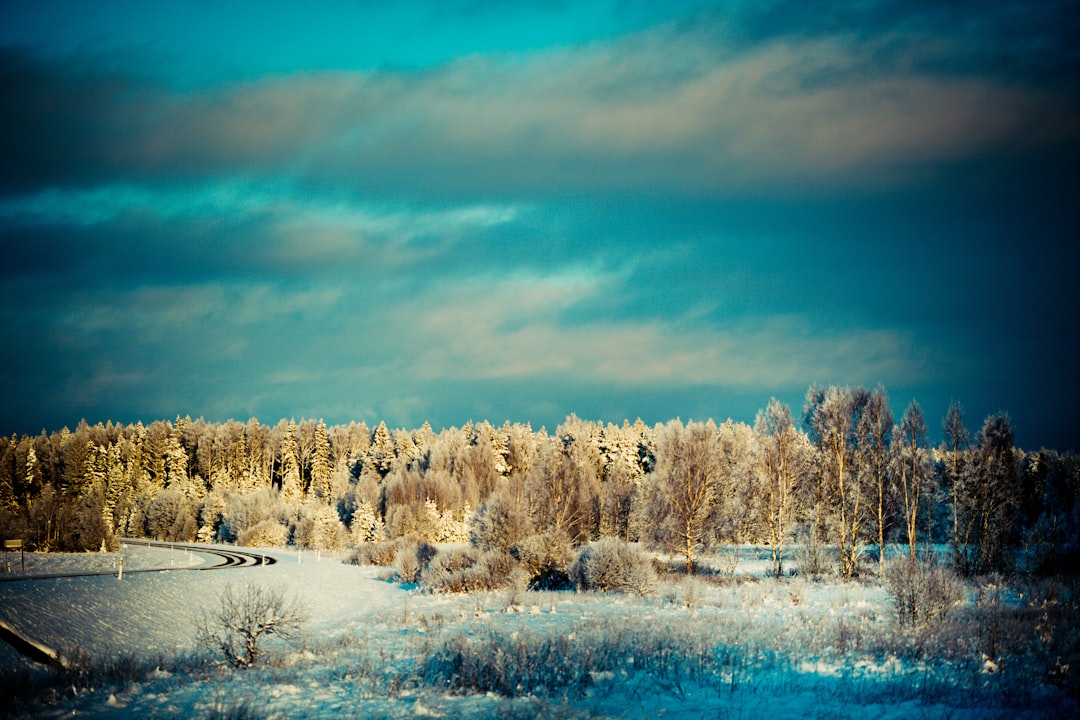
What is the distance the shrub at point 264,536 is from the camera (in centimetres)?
8831

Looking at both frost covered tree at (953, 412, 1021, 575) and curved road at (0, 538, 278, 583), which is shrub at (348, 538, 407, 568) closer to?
curved road at (0, 538, 278, 583)

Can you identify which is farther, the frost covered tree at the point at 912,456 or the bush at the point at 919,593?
the frost covered tree at the point at 912,456

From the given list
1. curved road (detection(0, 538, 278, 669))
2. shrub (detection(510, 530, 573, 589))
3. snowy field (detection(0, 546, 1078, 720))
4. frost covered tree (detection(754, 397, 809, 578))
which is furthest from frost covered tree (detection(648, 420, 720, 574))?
curved road (detection(0, 538, 278, 669))

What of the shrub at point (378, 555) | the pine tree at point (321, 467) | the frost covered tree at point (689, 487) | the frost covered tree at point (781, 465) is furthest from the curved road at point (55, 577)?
the pine tree at point (321, 467)

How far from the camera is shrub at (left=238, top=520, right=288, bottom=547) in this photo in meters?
88.3

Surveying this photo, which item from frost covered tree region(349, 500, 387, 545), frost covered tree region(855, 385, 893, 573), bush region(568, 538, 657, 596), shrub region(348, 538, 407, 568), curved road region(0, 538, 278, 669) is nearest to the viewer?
curved road region(0, 538, 278, 669)

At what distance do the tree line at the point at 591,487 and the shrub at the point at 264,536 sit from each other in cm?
19

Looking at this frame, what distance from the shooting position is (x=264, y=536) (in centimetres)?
8888

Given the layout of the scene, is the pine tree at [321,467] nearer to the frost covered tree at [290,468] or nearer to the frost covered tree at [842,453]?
the frost covered tree at [290,468]

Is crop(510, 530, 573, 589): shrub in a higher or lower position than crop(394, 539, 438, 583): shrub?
higher

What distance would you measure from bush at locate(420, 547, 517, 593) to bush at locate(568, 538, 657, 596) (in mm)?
3779

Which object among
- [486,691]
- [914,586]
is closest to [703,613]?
[914,586]

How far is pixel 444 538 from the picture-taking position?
81.2 meters

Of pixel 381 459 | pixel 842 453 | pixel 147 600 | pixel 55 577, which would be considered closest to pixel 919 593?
pixel 842 453
